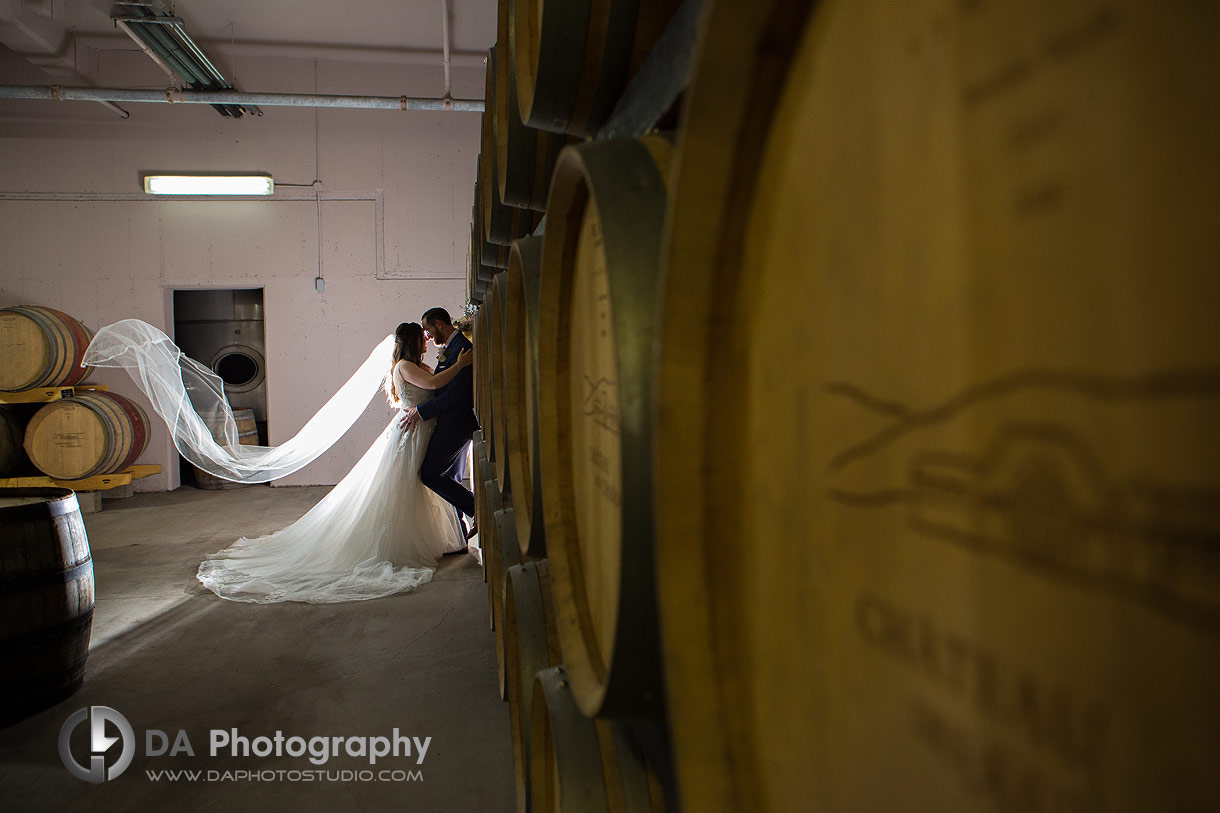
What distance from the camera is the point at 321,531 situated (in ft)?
17.1

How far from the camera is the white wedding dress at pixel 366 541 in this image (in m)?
4.62

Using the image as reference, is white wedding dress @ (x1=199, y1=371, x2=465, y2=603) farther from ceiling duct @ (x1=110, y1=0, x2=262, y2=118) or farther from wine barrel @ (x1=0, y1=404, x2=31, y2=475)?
ceiling duct @ (x1=110, y1=0, x2=262, y2=118)

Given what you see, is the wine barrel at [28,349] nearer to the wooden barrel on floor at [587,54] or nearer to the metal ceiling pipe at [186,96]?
the metal ceiling pipe at [186,96]

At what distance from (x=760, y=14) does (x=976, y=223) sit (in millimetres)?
188

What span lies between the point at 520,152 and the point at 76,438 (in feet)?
24.8

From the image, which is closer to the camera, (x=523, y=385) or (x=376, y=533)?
(x=523, y=385)

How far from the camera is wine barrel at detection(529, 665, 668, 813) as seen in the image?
92 centimetres

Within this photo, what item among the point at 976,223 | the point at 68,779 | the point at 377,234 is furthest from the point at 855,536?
the point at 377,234

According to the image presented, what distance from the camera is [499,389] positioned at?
6.48 feet

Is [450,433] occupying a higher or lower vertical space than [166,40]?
lower

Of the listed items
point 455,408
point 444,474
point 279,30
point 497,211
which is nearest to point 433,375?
point 455,408

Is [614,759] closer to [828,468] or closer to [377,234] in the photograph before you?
[828,468]

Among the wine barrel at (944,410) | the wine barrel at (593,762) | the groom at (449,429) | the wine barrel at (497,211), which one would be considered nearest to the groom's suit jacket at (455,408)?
the groom at (449,429)

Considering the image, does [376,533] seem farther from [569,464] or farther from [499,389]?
[569,464]
